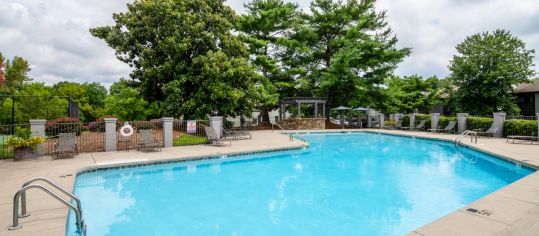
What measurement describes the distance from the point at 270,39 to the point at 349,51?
8.41m

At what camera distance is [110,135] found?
12.3 m

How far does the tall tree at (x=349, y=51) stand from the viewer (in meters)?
27.6

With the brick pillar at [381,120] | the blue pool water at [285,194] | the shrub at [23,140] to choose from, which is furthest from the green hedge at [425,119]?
the shrub at [23,140]

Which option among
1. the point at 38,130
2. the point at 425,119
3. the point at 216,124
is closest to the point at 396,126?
the point at 425,119

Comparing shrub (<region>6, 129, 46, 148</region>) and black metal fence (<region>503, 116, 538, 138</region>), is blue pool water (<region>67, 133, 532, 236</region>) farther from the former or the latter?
black metal fence (<region>503, 116, 538, 138</region>)

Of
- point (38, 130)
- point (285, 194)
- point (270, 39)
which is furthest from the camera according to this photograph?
point (270, 39)

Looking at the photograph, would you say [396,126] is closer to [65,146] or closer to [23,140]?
[65,146]

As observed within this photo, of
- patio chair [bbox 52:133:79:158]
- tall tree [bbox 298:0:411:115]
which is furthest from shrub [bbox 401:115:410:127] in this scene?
patio chair [bbox 52:133:79:158]

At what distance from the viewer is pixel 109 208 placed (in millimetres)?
6547

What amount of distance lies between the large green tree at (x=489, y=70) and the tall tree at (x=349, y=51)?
17.1 ft

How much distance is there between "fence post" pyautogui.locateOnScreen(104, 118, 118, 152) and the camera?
12.2 metres

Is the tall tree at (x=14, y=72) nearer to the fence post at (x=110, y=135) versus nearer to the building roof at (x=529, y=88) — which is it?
the fence post at (x=110, y=135)

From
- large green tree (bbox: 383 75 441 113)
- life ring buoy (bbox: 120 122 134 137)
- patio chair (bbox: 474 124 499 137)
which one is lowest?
patio chair (bbox: 474 124 499 137)

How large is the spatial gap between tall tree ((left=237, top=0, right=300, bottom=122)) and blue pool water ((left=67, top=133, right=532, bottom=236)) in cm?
1566
